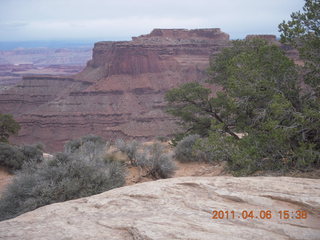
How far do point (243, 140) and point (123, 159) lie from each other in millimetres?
5742

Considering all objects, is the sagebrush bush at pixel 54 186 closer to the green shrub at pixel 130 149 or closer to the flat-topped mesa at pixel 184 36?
the green shrub at pixel 130 149

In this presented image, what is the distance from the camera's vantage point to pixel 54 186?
22.5 ft

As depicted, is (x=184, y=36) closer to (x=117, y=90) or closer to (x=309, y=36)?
(x=117, y=90)

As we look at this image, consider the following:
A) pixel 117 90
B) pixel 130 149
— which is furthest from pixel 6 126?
pixel 117 90

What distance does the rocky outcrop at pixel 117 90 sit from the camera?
50.0 meters

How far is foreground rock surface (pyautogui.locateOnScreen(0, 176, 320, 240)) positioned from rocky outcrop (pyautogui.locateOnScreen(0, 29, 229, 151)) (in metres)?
40.7

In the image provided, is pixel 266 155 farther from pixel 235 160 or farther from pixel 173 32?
pixel 173 32

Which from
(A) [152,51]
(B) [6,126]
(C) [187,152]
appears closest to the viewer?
(C) [187,152]

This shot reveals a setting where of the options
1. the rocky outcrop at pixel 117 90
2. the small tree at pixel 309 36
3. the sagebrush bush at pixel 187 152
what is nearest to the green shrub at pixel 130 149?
the sagebrush bush at pixel 187 152

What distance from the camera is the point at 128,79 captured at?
60.5 meters

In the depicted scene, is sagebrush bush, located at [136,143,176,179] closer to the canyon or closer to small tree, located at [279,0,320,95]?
small tree, located at [279,0,320,95]
